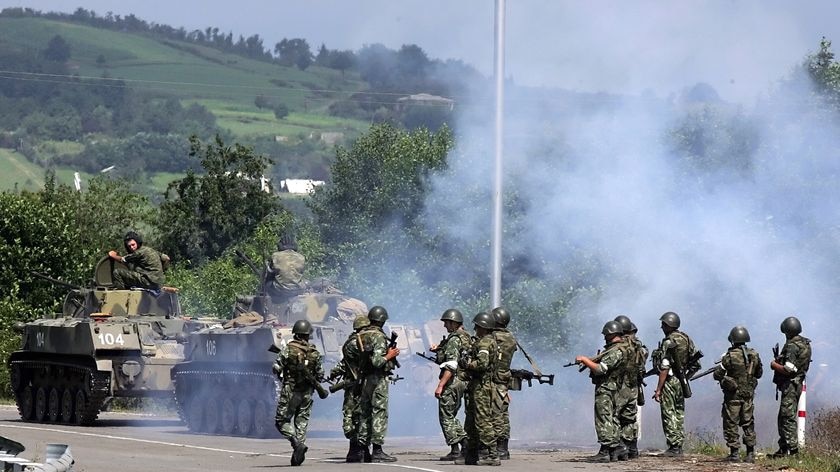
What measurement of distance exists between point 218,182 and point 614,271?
90.8 feet

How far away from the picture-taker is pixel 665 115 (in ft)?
89.7

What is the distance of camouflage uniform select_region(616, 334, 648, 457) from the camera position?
20.4 m

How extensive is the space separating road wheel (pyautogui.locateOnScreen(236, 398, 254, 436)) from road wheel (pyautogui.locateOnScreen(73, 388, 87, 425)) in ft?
11.9

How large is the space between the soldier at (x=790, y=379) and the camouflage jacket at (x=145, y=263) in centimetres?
1383

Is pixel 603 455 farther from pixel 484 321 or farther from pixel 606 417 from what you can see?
pixel 484 321

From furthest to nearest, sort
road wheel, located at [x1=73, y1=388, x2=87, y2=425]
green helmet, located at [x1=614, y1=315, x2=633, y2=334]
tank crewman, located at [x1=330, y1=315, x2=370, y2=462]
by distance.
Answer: road wheel, located at [x1=73, y1=388, x2=87, y2=425], green helmet, located at [x1=614, y1=315, x2=633, y2=334], tank crewman, located at [x1=330, y1=315, x2=370, y2=462]

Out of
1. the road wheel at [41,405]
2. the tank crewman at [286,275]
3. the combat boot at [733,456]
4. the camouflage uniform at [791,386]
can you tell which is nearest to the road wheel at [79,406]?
the road wheel at [41,405]

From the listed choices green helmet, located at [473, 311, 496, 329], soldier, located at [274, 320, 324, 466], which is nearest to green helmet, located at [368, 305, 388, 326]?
soldier, located at [274, 320, 324, 466]

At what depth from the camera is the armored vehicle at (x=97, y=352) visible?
2852cm

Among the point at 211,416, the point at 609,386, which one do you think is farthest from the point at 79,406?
the point at 609,386

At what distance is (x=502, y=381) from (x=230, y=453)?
4.10 m

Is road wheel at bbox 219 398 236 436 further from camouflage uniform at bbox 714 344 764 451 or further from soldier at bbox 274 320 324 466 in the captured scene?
camouflage uniform at bbox 714 344 764 451

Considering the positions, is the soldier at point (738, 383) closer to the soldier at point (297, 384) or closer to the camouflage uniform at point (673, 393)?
the camouflage uniform at point (673, 393)

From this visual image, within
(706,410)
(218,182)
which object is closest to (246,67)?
(218,182)
